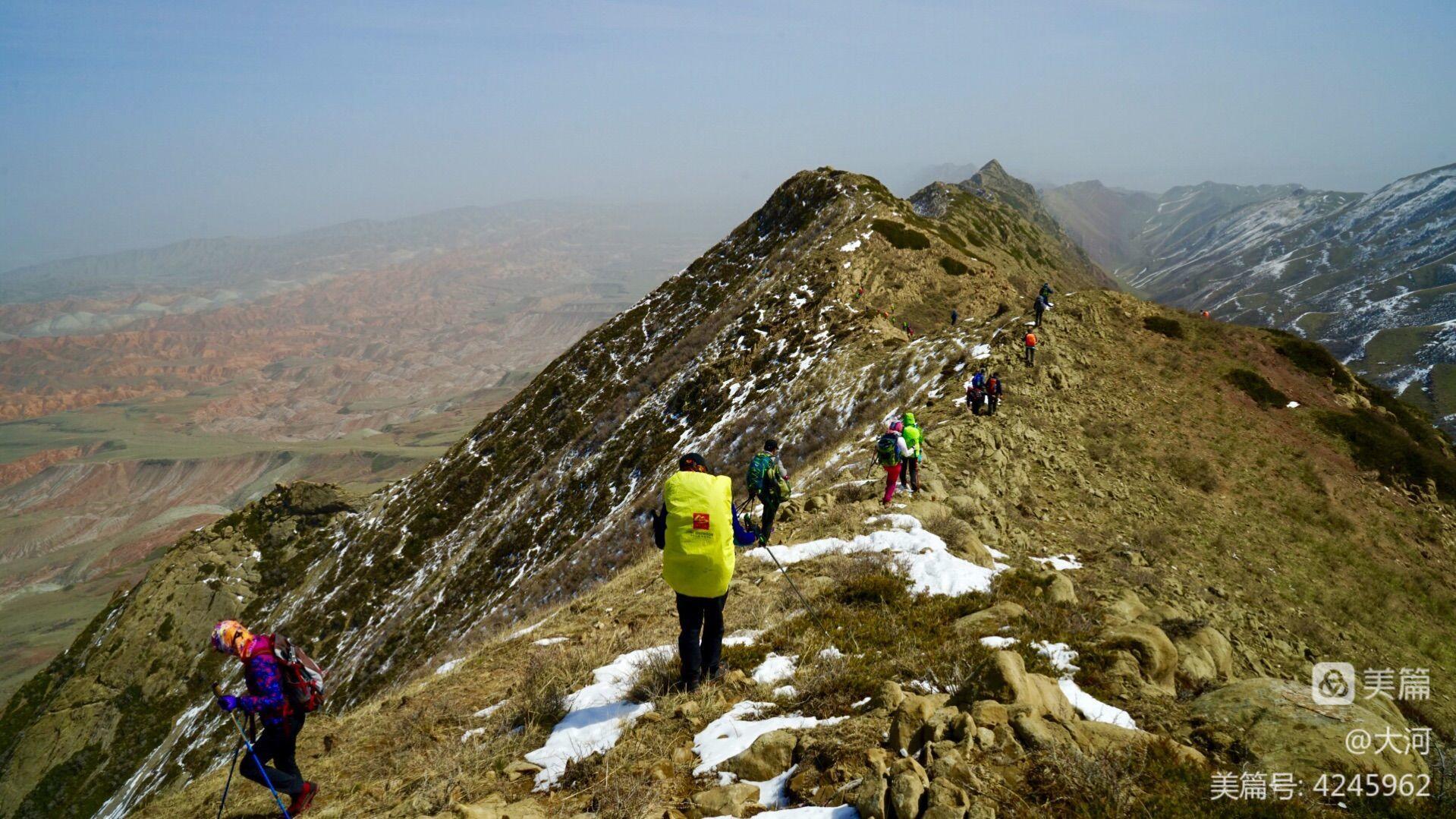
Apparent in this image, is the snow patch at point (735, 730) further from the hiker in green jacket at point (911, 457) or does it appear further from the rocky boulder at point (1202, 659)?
the hiker in green jacket at point (911, 457)

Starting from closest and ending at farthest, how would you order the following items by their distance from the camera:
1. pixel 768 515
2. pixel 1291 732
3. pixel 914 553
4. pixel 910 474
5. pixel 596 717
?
pixel 1291 732
pixel 596 717
pixel 914 553
pixel 768 515
pixel 910 474

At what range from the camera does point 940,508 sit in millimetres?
13305

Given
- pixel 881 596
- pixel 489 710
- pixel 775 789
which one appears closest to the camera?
pixel 775 789

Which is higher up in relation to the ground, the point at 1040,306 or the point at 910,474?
the point at 1040,306

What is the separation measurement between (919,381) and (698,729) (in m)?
21.7

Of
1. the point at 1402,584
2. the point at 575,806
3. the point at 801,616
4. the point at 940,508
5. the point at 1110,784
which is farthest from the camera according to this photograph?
the point at 1402,584

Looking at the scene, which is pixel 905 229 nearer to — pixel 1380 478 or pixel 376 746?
pixel 1380 478

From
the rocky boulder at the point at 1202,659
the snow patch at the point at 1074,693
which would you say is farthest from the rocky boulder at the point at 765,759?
the rocky boulder at the point at 1202,659

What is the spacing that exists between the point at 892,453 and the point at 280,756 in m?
12.1

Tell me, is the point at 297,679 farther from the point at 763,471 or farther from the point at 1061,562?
the point at 1061,562

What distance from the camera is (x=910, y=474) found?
49.0 ft

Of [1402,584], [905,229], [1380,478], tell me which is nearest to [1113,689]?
[1402,584]

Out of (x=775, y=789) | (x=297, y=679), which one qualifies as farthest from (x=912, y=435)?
(x=297, y=679)

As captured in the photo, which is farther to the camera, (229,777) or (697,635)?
(697,635)
